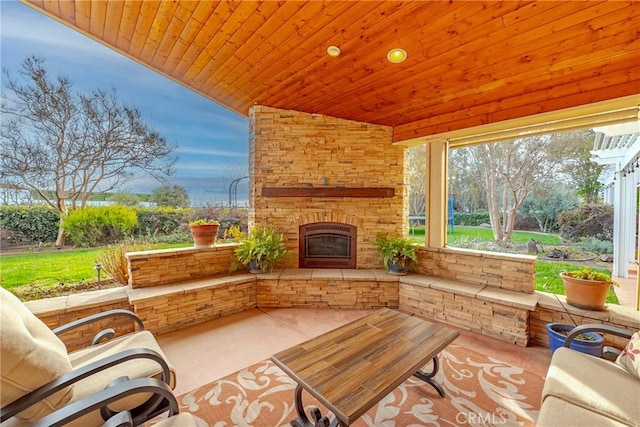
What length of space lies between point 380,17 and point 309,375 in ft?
8.90

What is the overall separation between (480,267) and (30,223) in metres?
5.81

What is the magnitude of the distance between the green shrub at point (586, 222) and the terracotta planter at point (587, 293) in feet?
5.44

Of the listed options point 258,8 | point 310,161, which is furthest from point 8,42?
point 310,161

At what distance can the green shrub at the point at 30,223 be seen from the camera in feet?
10.5

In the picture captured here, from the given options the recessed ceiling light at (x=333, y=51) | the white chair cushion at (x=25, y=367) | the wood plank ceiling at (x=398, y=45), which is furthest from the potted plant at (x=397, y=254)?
the white chair cushion at (x=25, y=367)

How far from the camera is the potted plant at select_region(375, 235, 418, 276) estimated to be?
362 cm

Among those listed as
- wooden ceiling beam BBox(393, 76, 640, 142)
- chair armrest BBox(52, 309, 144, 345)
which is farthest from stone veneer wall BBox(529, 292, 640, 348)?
chair armrest BBox(52, 309, 144, 345)

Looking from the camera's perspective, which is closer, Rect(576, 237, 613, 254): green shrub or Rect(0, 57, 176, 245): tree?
Rect(0, 57, 176, 245): tree

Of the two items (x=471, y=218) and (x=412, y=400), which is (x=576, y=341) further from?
(x=471, y=218)

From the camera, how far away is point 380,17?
2156mm

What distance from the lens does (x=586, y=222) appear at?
3.77 meters

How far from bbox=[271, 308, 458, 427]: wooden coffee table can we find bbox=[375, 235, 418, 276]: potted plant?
1.56 m

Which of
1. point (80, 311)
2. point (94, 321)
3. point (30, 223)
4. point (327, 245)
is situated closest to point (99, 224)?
point (30, 223)

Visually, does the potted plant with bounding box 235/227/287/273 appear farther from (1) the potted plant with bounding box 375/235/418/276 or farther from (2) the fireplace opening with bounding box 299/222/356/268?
(1) the potted plant with bounding box 375/235/418/276
